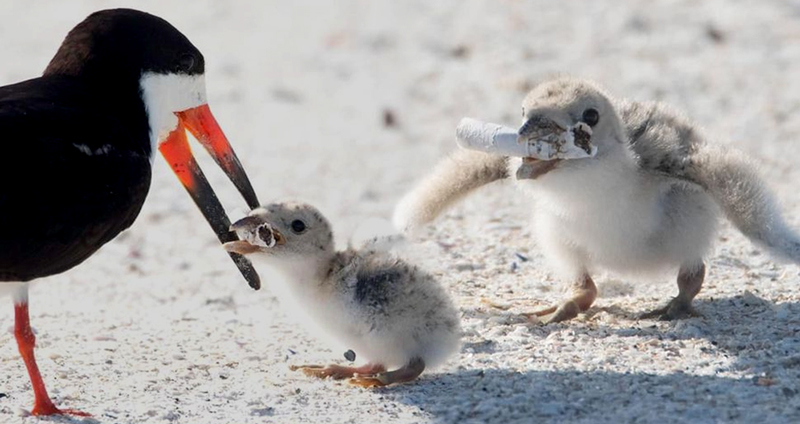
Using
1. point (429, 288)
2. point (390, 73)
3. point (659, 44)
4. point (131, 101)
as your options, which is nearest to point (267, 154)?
point (390, 73)

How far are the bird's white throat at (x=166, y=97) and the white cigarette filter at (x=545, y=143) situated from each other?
134 centimetres

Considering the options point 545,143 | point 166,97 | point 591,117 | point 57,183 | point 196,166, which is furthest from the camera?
point 196,166

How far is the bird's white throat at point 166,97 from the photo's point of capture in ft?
20.7

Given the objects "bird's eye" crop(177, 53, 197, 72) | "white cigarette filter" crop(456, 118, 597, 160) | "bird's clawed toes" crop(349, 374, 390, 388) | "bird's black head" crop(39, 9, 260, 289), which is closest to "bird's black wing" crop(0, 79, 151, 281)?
"bird's black head" crop(39, 9, 260, 289)

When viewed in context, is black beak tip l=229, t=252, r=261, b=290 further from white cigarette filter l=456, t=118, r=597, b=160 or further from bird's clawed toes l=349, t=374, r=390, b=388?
white cigarette filter l=456, t=118, r=597, b=160

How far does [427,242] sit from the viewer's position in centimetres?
780

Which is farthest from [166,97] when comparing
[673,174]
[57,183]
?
[673,174]

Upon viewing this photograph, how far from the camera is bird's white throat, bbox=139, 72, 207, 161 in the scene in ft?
20.7

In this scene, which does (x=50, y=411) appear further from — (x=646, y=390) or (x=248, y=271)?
(x=646, y=390)

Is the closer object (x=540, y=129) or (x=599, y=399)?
(x=599, y=399)

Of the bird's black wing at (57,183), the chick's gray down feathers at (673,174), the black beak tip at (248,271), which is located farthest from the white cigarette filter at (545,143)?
the bird's black wing at (57,183)

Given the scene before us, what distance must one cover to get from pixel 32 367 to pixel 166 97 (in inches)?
54.8

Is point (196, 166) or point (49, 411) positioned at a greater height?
point (196, 166)

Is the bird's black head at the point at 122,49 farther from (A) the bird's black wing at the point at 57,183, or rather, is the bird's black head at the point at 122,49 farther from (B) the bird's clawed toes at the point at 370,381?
(B) the bird's clawed toes at the point at 370,381
